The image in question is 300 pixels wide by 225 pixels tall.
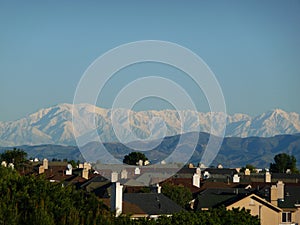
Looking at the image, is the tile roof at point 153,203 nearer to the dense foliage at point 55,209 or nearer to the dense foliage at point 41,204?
the dense foliage at point 55,209

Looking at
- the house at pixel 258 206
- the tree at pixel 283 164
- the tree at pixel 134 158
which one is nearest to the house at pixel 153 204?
the house at pixel 258 206

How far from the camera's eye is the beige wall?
2539 inches

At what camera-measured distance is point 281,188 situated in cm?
6950

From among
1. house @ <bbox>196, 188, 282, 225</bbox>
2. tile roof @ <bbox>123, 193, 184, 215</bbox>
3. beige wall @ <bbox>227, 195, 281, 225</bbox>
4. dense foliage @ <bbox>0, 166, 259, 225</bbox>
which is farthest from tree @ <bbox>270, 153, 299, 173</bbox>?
dense foliage @ <bbox>0, 166, 259, 225</bbox>

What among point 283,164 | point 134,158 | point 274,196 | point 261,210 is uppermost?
point 283,164

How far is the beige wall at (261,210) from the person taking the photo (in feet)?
212

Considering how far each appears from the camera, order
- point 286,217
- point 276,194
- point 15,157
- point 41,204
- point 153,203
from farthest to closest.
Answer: point 15,157 → point 276,194 → point 286,217 → point 153,203 → point 41,204

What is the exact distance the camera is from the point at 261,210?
64.7m

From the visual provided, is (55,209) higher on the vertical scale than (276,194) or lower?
lower

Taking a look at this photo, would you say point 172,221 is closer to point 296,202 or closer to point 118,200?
point 118,200

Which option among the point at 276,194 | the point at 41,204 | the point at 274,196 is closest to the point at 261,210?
the point at 274,196

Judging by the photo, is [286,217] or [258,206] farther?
[286,217]

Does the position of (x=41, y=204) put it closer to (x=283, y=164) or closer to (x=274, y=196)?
(x=274, y=196)

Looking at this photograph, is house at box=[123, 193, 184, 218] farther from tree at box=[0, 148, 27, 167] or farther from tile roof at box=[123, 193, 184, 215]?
tree at box=[0, 148, 27, 167]
